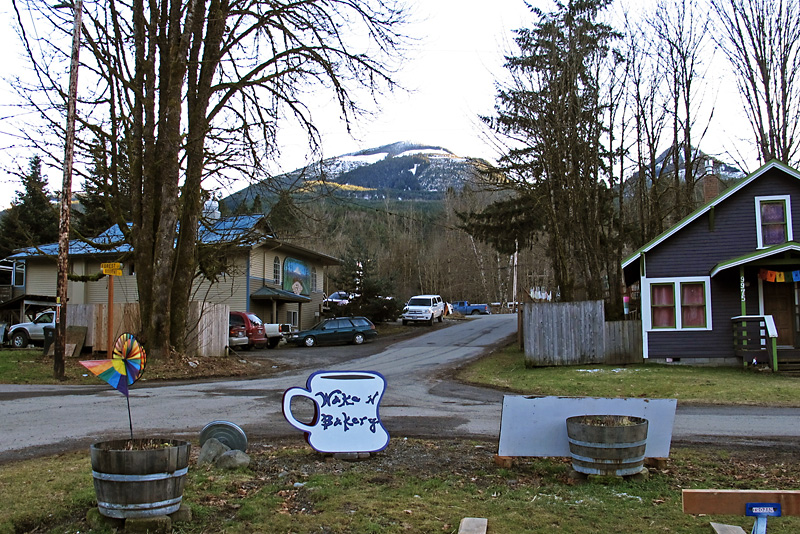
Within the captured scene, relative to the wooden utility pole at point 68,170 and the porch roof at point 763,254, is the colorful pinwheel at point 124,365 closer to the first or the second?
the wooden utility pole at point 68,170

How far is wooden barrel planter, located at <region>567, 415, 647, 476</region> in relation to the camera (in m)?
6.65

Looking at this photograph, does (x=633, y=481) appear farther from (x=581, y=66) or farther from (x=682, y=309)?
(x=581, y=66)

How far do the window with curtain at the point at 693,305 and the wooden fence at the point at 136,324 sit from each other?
1561cm

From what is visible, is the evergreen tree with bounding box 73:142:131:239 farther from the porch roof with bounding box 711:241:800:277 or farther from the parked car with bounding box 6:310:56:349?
the porch roof with bounding box 711:241:800:277

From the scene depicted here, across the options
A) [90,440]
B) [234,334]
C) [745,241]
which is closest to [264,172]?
[234,334]

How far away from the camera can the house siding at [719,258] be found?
2108 cm

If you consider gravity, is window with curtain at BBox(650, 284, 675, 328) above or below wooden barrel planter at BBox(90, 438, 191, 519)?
above

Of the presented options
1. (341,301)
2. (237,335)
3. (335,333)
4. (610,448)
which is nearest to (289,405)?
(610,448)

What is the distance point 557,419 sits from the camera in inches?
286

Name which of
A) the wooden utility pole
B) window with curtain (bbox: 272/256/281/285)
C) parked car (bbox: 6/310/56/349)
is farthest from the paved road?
window with curtain (bbox: 272/256/281/285)

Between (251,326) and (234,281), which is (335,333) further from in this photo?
(234,281)

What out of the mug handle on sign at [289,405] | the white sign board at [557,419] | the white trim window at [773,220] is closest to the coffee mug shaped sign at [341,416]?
the mug handle on sign at [289,405]

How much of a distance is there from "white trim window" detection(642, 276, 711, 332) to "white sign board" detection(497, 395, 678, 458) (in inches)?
600

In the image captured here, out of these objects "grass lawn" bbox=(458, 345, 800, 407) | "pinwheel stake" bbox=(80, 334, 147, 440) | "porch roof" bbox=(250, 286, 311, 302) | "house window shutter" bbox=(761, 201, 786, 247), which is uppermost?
"house window shutter" bbox=(761, 201, 786, 247)
